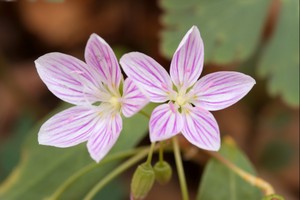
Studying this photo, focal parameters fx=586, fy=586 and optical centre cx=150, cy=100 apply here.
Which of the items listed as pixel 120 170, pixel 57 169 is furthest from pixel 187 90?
pixel 57 169

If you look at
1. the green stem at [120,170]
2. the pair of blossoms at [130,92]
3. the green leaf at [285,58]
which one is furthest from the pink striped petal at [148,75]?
the green leaf at [285,58]

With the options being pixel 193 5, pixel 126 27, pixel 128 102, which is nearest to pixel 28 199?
pixel 128 102

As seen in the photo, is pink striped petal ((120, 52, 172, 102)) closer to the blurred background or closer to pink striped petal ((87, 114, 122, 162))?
pink striped petal ((87, 114, 122, 162))

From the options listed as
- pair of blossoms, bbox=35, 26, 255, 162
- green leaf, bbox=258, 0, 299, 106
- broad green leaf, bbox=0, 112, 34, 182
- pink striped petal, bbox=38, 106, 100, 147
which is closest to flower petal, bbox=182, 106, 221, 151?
pair of blossoms, bbox=35, 26, 255, 162

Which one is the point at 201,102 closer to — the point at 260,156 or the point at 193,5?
the point at 193,5

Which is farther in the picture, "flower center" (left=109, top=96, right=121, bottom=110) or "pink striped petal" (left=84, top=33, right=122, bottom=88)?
"flower center" (left=109, top=96, right=121, bottom=110)

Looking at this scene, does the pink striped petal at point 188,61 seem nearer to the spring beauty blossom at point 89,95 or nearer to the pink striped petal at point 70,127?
the spring beauty blossom at point 89,95
